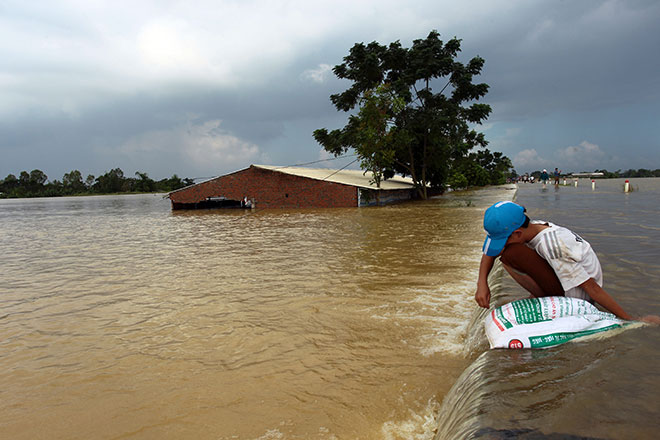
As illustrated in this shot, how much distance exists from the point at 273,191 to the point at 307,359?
24694 millimetres

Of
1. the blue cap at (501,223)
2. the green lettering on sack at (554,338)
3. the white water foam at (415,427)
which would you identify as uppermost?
the blue cap at (501,223)

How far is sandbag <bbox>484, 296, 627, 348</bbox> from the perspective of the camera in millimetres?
2660

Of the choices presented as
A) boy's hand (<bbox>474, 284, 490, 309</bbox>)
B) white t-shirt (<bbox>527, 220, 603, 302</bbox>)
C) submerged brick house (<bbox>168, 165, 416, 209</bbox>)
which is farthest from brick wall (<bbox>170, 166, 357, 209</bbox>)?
white t-shirt (<bbox>527, 220, 603, 302</bbox>)

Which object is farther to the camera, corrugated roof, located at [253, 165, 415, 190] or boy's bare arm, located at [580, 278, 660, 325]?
corrugated roof, located at [253, 165, 415, 190]

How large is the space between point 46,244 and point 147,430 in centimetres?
1287

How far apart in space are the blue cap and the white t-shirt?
9.5 inches

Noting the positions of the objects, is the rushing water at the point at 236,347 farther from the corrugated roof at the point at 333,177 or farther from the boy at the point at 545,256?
the corrugated roof at the point at 333,177

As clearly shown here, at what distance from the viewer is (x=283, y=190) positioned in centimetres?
2753

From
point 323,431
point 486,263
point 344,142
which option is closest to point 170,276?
point 323,431

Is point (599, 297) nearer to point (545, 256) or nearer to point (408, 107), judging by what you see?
point (545, 256)

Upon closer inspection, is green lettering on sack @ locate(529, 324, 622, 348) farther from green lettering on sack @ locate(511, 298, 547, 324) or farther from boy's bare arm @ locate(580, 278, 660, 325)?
boy's bare arm @ locate(580, 278, 660, 325)

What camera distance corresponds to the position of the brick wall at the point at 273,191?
85.0ft

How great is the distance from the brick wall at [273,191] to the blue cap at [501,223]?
74.6 ft

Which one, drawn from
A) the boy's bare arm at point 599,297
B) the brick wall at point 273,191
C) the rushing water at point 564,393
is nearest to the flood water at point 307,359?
the rushing water at point 564,393
